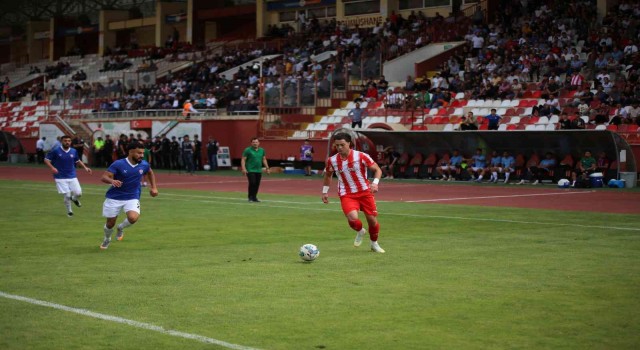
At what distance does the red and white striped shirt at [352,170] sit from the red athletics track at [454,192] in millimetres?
10238

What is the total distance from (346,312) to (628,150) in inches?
1015

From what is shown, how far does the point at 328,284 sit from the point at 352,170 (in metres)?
3.98

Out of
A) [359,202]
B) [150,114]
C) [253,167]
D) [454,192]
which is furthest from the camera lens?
[150,114]

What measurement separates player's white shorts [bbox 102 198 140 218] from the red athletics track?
41.0ft

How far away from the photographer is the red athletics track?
25.8 metres

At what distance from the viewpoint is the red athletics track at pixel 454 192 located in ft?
84.8

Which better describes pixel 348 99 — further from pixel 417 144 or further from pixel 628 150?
pixel 628 150

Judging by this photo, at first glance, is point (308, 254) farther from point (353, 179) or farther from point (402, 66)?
point (402, 66)

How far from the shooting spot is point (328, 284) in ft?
38.2

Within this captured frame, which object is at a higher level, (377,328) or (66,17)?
(66,17)

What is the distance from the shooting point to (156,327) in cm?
897

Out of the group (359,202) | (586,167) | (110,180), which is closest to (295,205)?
(359,202)

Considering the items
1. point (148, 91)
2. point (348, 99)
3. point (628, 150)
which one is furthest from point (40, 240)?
point (148, 91)

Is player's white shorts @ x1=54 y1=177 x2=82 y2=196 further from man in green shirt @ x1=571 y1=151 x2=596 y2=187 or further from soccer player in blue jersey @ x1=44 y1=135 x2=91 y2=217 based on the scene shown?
man in green shirt @ x1=571 y1=151 x2=596 y2=187
